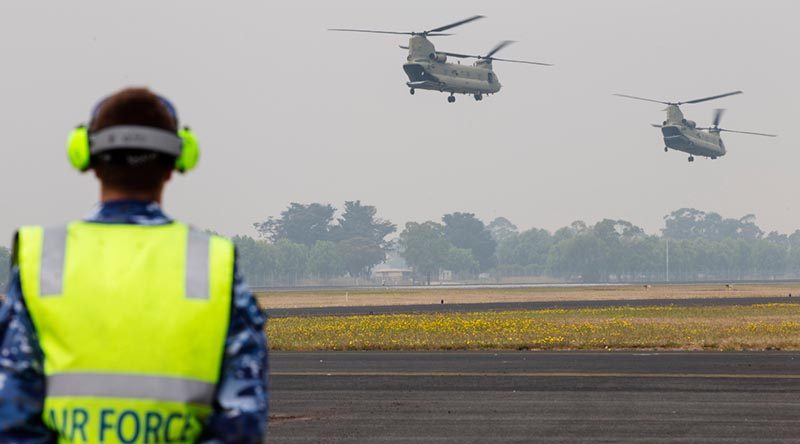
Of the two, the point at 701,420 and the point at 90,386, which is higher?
the point at 90,386

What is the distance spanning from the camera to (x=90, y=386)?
3234mm

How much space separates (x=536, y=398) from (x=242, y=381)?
1682 cm

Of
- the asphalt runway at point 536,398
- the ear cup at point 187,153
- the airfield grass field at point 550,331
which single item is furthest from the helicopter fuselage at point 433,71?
the ear cup at point 187,153

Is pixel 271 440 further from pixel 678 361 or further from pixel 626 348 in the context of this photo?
pixel 626 348

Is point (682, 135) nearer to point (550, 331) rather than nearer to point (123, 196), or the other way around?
point (550, 331)

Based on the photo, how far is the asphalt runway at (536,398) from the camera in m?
15.6

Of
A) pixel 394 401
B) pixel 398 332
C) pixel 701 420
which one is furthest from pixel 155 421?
pixel 398 332

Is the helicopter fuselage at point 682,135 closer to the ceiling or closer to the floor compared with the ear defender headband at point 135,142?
closer to the ceiling

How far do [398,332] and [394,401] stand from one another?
71.4 feet

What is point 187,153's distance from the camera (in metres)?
3.59

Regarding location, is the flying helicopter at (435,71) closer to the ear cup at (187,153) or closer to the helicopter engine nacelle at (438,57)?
the helicopter engine nacelle at (438,57)

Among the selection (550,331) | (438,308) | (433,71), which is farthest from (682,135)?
(550,331)

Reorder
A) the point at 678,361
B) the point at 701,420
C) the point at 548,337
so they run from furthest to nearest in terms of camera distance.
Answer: the point at 548,337 < the point at 678,361 < the point at 701,420

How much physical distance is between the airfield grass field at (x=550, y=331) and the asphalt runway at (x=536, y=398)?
4097 millimetres
